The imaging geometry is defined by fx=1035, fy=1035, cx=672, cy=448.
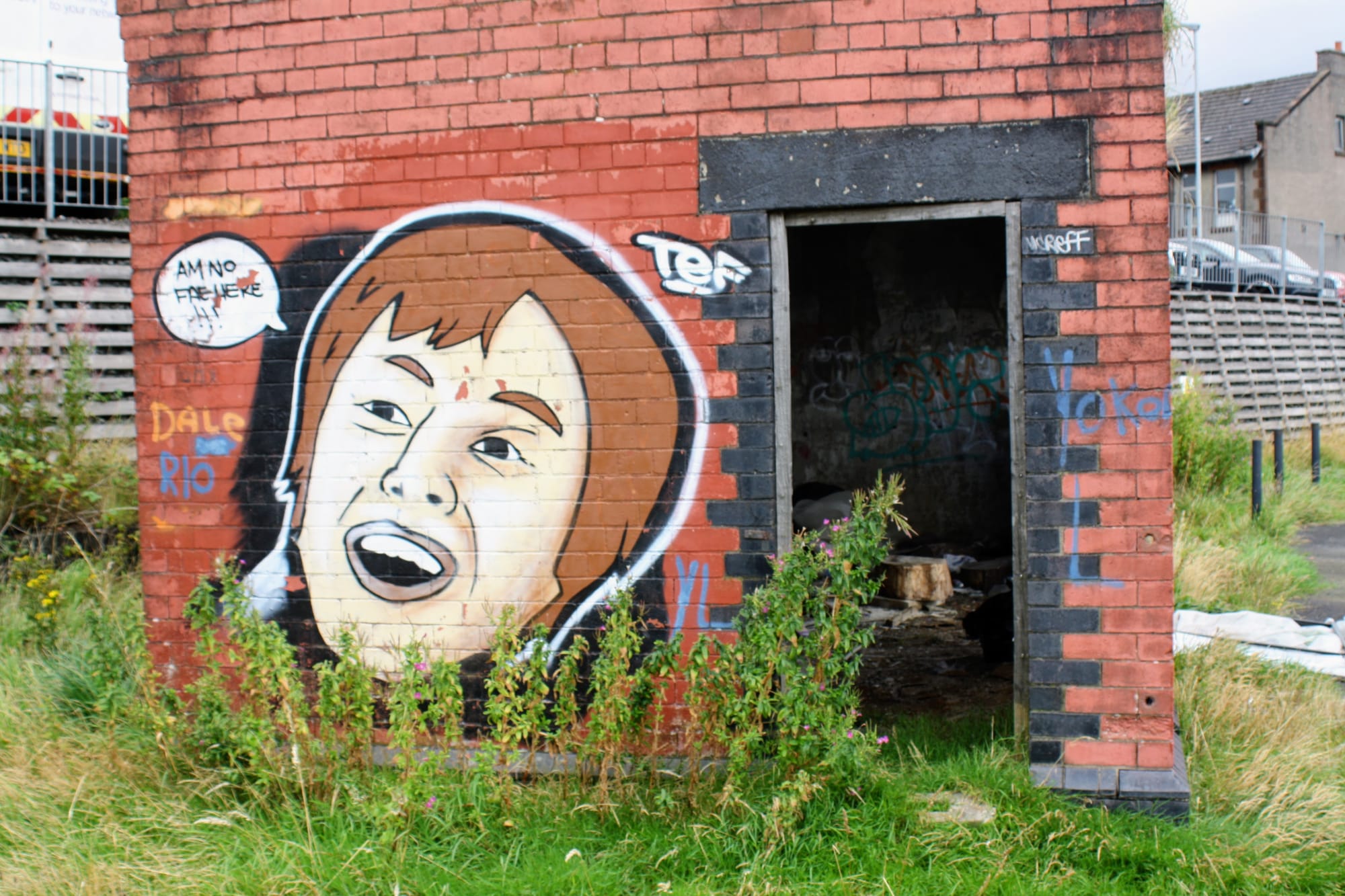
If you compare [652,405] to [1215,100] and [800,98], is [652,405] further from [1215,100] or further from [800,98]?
[1215,100]

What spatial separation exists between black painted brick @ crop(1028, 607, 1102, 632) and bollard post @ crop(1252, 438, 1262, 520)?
616 centimetres

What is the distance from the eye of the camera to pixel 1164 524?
3656 mm

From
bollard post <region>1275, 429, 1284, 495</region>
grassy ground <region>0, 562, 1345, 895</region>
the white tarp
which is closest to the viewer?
grassy ground <region>0, 562, 1345, 895</region>

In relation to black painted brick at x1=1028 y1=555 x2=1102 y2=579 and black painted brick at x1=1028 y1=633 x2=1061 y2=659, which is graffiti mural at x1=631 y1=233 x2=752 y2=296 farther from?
black painted brick at x1=1028 y1=633 x2=1061 y2=659

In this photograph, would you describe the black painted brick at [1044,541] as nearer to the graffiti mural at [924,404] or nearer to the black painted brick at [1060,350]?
the black painted brick at [1060,350]

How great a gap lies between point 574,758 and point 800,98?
2668mm

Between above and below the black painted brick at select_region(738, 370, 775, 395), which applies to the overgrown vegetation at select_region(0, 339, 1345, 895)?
below

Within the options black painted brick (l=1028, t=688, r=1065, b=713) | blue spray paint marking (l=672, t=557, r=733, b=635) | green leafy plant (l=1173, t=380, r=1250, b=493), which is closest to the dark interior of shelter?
green leafy plant (l=1173, t=380, r=1250, b=493)

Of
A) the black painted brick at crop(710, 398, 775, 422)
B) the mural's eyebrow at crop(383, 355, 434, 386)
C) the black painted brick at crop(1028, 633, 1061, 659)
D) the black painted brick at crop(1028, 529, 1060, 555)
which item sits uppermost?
the mural's eyebrow at crop(383, 355, 434, 386)

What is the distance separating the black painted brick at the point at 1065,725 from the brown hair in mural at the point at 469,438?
1.60 meters

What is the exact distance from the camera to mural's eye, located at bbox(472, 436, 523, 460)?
4.11 meters

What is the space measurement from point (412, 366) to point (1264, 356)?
1473 cm

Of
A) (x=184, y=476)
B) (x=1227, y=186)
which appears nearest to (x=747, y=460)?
(x=184, y=476)

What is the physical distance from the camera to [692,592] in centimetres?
398
